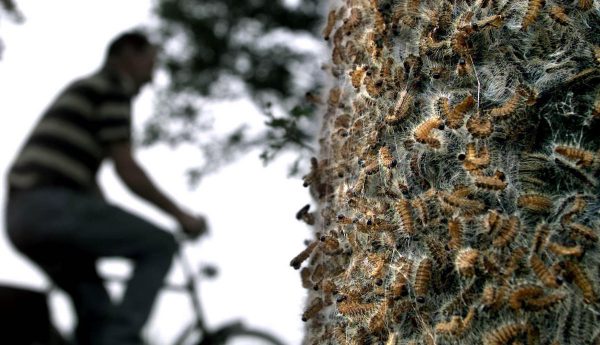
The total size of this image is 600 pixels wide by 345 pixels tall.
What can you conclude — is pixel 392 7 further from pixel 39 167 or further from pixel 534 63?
pixel 39 167

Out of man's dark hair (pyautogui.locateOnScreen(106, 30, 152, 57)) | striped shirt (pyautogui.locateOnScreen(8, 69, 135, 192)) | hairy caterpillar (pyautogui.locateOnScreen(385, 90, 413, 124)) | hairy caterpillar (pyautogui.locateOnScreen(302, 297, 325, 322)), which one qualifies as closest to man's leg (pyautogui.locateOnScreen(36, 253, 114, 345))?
striped shirt (pyautogui.locateOnScreen(8, 69, 135, 192))

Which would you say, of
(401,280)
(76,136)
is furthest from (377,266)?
(76,136)

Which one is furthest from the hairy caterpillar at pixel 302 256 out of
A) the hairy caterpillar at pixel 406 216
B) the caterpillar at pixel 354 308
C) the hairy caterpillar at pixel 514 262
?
the hairy caterpillar at pixel 514 262

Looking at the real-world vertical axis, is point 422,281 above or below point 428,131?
below

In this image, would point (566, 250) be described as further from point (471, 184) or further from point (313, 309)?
point (313, 309)

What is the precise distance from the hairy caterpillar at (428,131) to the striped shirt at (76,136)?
3.14 metres

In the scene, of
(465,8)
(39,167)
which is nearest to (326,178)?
(465,8)

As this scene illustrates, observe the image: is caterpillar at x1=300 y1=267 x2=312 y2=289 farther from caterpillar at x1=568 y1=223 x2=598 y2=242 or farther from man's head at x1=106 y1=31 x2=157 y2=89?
man's head at x1=106 y1=31 x2=157 y2=89

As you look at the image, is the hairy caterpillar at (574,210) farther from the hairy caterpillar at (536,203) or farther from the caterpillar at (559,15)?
the caterpillar at (559,15)

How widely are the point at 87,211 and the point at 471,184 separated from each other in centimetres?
308

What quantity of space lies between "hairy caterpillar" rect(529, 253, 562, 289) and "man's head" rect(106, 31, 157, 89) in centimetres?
403

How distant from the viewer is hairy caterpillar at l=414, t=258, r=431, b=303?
4.64ft

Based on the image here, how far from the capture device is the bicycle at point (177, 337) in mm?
4160

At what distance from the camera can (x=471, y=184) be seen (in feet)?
4.66
